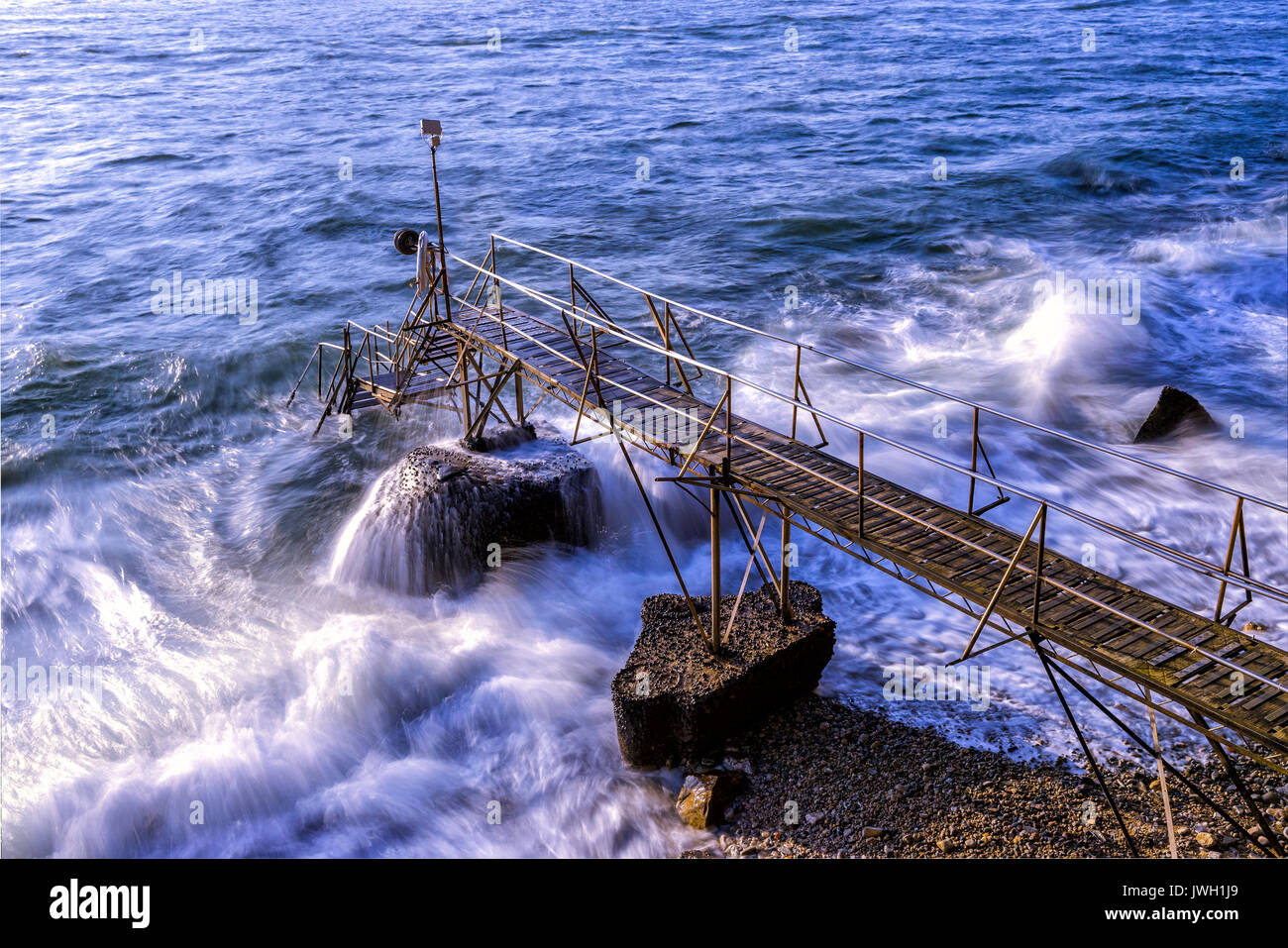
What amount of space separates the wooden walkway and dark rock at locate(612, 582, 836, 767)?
2.01 metres

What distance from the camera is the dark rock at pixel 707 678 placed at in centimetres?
1275

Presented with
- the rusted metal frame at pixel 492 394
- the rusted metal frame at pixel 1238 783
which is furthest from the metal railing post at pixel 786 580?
the rusted metal frame at pixel 492 394

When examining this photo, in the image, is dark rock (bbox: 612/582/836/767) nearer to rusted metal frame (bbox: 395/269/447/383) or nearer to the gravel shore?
the gravel shore

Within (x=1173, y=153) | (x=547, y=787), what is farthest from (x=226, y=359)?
(x=1173, y=153)

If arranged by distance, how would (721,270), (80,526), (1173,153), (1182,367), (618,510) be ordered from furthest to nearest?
(1173,153)
(721,270)
(1182,367)
(80,526)
(618,510)

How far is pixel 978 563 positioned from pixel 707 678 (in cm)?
356

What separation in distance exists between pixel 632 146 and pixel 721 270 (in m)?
13.3

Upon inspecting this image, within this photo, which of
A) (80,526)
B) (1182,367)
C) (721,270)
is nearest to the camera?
(80,526)

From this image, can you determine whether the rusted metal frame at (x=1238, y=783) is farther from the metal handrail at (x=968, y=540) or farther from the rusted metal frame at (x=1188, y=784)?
the metal handrail at (x=968, y=540)

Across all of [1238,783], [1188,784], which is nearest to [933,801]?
[1188,784]

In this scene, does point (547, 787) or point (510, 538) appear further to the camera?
point (510, 538)

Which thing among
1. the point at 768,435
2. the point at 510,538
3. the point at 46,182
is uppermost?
the point at 46,182

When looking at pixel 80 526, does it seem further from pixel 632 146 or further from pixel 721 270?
pixel 632 146

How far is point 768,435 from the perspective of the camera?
13.9m
